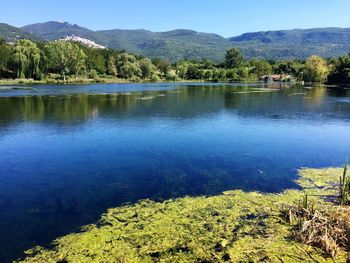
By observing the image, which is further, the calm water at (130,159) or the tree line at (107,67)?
the tree line at (107,67)

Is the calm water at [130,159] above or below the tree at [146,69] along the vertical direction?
below

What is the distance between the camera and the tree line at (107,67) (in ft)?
320

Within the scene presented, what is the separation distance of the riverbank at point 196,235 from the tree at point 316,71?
116 metres

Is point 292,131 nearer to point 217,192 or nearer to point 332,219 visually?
point 217,192

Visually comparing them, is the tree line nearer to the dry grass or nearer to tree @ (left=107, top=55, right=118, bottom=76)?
tree @ (left=107, top=55, right=118, bottom=76)

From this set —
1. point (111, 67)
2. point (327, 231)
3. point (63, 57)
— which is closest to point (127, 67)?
point (111, 67)

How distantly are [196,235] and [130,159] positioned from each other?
8753mm

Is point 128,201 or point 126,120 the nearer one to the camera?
point 128,201

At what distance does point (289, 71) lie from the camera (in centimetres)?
15138

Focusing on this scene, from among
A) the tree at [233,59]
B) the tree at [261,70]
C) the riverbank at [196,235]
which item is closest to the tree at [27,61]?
the riverbank at [196,235]

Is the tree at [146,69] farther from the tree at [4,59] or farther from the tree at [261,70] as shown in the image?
the tree at [261,70]

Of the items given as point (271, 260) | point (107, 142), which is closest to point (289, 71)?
point (107, 142)

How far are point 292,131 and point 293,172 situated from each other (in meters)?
11.1

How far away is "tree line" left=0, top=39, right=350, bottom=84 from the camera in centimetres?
9750
